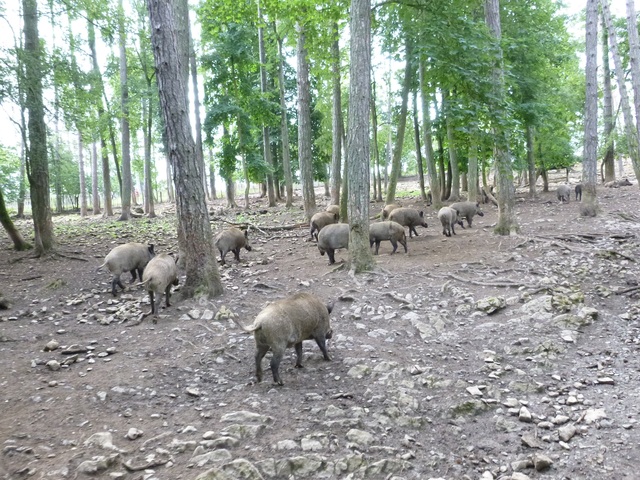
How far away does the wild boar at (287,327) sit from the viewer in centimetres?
548

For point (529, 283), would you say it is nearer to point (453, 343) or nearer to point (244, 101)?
point (453, 343)

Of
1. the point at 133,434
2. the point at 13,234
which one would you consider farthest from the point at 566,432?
the point at 13,234

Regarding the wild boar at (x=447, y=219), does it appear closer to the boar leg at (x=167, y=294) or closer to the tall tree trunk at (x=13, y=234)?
the boar leg at (x=167, y=294)

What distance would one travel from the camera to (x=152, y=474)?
152 inches

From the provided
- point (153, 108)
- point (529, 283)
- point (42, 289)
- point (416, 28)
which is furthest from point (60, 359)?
point (153, 108)

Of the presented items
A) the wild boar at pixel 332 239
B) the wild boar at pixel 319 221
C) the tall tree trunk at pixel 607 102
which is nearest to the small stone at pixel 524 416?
the wild boar at pixel 332 239

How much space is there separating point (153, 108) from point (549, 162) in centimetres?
2195

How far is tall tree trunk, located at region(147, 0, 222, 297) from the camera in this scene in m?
7.88

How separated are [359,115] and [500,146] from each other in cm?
319

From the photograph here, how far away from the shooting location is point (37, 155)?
11734mm

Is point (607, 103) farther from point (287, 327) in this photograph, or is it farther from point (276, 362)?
point (276, 362)

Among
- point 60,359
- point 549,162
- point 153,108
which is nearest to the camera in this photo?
point 60,359

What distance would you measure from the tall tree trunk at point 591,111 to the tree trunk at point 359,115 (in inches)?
332

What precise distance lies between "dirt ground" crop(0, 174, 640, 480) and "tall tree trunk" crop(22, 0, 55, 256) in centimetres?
172
